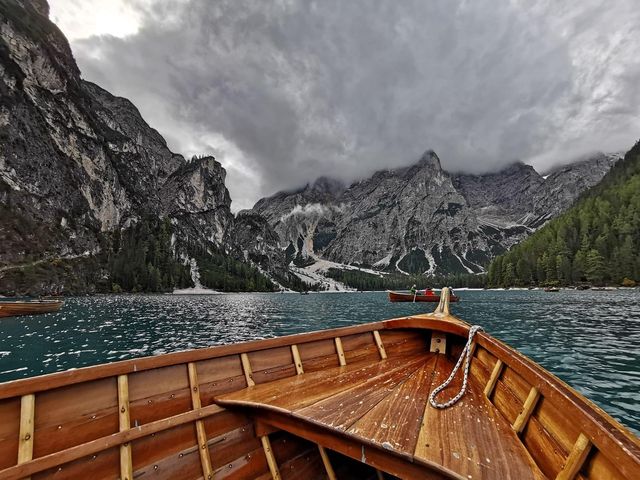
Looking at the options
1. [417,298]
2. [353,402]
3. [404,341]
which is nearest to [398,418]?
[353,402]

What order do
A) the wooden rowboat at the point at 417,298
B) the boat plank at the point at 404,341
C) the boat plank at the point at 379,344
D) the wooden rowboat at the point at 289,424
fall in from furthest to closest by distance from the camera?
the wooden rowboat at the point at 417,298
the boat plank at the point at 404,341
the boat plank at the point at 379,344
the wooden rowboat at the point at 289,424

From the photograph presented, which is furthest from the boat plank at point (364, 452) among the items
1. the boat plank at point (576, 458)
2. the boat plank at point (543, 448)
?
the boat plank at point (543, 448)

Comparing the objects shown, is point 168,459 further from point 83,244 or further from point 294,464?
point 83,244

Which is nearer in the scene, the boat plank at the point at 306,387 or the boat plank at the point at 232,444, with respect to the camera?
the boat plank at the point at 232,444

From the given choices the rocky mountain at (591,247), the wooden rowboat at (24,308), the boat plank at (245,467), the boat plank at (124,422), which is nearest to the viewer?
the boat plank at (124,422)

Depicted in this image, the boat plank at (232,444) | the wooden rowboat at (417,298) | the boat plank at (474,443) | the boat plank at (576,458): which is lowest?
the wooden rowboat at (417,298)

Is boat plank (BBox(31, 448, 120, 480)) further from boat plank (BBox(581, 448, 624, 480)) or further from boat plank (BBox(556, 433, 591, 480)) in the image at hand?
boat plank (BBox(581, 448, 624, 480))

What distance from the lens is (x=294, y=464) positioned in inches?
251

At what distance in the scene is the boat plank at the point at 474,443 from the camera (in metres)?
4.14

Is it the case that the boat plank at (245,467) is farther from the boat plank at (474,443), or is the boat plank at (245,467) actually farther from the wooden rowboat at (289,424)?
the boat plank at (474,443)

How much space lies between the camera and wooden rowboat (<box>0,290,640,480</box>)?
14.0 feet

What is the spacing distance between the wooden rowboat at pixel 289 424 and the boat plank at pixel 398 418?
0.03 metres

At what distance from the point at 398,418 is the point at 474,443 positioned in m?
1.21

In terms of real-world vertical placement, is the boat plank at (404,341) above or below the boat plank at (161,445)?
above
